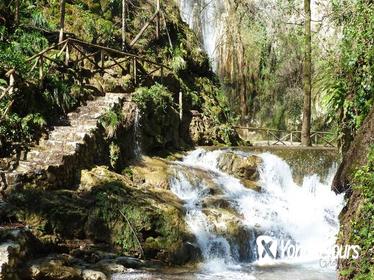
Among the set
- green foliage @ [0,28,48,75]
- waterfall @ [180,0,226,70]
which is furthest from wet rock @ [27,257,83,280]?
waterfall @ [180,0,226,70]

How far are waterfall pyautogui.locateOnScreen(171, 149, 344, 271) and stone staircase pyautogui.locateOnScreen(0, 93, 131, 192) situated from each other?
234cm

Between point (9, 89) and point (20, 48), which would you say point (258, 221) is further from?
point (20, 48)

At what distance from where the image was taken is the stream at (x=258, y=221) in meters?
9.29

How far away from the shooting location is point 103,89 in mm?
15203

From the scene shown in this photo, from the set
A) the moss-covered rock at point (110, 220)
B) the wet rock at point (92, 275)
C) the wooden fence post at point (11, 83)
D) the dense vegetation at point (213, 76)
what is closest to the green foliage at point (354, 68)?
the dense vegetation at point (213, 76)

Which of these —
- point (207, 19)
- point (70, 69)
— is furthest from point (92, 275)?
point (207, 19)

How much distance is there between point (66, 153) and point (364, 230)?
759 cm

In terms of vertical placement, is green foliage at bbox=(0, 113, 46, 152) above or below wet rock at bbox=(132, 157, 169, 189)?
above

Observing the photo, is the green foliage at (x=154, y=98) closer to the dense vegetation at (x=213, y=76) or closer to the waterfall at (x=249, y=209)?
the dense vegetation at (x=213, y=76)

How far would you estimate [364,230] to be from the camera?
468cm

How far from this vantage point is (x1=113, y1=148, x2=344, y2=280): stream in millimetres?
9289

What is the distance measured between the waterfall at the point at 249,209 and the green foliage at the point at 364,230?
14.6ft

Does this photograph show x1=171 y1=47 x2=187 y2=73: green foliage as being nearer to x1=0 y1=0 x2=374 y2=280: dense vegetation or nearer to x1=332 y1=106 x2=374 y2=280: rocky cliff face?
x1=0 y1=0 x2=374 y2=280: dense vegetation

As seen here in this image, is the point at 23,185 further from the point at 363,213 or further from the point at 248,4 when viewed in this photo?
the point at 248,4
